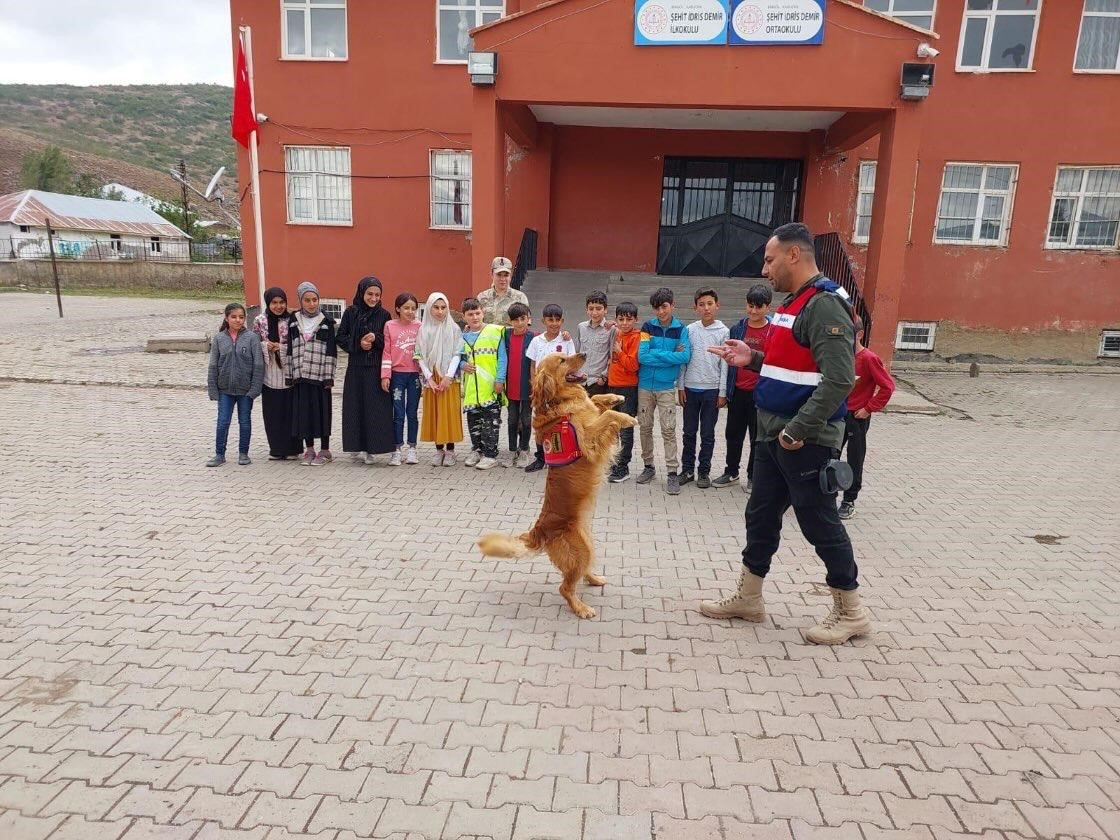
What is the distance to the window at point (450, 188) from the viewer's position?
13766 mm

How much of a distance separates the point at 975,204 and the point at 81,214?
56.3 metres

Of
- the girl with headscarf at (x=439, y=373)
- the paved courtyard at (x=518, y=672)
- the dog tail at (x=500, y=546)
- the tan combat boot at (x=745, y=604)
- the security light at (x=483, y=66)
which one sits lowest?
the paved courtyard at (x=518, y=672)

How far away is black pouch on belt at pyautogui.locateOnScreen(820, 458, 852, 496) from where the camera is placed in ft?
11.0

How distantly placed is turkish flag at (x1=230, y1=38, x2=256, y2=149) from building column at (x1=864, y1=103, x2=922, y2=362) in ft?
32.0

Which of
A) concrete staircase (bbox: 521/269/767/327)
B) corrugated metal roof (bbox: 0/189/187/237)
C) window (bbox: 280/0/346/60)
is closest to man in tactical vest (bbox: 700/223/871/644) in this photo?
concrete staircase (bbox: 521/269/767/327)

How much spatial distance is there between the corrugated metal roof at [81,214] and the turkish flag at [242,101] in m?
45.3

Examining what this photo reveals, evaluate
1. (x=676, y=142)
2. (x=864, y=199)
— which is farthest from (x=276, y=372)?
(x=864, y=199)

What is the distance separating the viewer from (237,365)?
21.6 feet

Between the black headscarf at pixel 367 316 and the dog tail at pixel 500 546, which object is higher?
the black headscarf at pixel 367 316

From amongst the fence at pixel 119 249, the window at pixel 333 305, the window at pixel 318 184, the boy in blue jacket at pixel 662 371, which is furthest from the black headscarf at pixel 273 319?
the fence at pixel 119 249

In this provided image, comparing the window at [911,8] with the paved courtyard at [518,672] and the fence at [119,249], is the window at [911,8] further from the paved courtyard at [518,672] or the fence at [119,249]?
the fence at [119,249]

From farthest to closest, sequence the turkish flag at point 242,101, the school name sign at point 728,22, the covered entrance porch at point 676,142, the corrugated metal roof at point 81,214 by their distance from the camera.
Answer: the corrugated metal roof at point 81,214
the turkish flag at point 242,101
the covered entrance porch at point 676,142
the school name sign at point 728,22

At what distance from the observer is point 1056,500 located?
6.22 metres

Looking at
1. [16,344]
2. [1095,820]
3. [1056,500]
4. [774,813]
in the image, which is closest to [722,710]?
[774,813]
